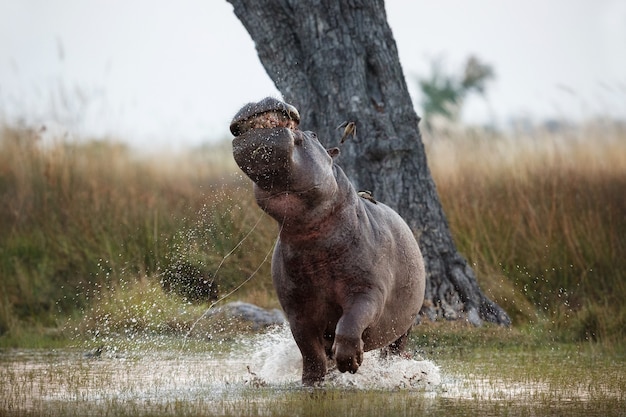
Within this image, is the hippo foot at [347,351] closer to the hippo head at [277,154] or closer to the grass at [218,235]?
the hippo head at [277,154]

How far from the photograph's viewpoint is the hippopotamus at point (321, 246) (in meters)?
5.06

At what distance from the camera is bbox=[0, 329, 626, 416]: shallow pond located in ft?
18.0

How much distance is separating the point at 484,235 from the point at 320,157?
18.4 feet

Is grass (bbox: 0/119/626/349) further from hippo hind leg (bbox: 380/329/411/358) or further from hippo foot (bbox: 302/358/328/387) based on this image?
hippo foot (bbox: 302/358/328/387)

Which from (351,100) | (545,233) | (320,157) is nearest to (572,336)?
(545,233)

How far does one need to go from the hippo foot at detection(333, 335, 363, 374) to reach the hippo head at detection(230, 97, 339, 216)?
67cm

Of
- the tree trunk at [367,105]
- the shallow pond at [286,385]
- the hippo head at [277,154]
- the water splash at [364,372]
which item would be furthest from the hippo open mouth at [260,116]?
the tree trunk at [367,105]

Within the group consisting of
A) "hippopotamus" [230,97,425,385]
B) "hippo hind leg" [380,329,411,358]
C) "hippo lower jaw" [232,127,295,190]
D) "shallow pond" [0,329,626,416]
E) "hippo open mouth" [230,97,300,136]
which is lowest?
"shallow pond" [0,329,626,416]

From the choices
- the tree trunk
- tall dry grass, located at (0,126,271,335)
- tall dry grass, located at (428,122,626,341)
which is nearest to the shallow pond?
the tree trunk

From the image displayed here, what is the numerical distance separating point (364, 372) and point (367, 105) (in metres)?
3.45

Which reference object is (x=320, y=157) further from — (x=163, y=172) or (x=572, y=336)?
(x=163, y=172)

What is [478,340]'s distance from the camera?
343 inches

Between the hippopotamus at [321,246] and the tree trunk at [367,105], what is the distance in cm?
316

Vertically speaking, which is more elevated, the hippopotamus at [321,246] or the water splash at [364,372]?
the hippopotamus at [321,246]
